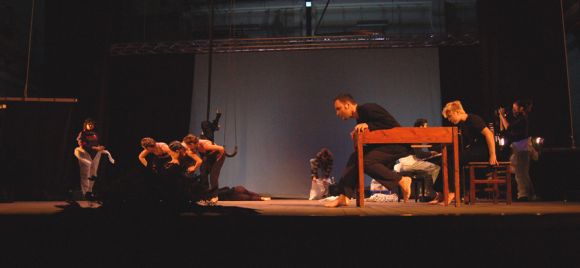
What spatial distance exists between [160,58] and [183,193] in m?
7.68

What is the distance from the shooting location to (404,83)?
1004 centimetres

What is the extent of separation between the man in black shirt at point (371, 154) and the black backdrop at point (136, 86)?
335 centimetres

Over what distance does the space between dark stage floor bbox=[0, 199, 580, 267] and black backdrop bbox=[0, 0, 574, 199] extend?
13.2 feet

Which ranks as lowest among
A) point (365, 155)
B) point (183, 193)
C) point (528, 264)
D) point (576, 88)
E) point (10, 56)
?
point (528, 264)

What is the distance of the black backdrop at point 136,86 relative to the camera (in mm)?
7516

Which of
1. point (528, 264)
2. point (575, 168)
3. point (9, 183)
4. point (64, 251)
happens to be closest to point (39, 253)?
point (64, 251)

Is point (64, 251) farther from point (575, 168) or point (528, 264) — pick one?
point (575, 168)

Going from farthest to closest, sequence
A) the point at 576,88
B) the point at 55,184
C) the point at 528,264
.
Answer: the point at 576,88 < the point at 55,184 < the point at 528,264

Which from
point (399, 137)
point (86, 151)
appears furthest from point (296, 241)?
point (86, 151)

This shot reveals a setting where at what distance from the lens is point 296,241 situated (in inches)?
115

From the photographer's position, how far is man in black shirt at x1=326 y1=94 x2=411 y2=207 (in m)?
4.71

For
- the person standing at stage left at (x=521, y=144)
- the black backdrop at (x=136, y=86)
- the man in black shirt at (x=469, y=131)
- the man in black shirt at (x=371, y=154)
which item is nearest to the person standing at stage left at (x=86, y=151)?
the black backdrop at (x=136, y=86)

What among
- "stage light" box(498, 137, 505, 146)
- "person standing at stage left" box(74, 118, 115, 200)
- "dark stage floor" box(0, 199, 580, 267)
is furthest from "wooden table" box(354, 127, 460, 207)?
"person standing at stage left" box(74, 118, 115, 200)

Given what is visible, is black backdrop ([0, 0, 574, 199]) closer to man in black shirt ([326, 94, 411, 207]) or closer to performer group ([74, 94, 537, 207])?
performer group ([74, 94, 537, 207])
